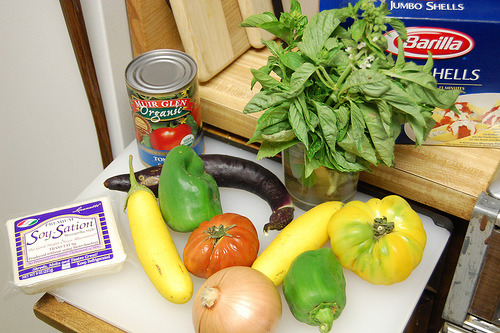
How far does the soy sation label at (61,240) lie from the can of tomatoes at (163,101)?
162mm

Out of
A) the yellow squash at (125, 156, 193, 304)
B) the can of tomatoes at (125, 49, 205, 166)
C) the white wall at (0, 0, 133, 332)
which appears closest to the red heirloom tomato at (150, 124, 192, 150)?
Result: the can of tomatoes at (125, 49, 205, 166)

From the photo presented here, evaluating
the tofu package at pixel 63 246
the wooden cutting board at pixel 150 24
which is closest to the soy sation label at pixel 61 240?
the tofu package at pixel 63 246

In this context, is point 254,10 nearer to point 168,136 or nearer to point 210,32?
point 210,32

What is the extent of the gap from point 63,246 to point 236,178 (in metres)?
0.34

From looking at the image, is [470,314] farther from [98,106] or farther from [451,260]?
[98,106]

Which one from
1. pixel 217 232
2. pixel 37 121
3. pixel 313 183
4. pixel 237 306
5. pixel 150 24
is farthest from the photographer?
pixel 37 121

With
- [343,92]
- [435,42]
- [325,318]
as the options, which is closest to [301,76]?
[343,92]

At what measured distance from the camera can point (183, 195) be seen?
85 cm

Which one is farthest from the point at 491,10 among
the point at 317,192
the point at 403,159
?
the point at 317,192

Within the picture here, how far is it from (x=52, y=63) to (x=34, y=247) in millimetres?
463

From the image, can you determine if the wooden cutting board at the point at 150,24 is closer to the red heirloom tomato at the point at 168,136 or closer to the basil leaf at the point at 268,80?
the red heirloom tomato at the point at 168,136

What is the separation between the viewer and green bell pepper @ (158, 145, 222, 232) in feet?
2.79

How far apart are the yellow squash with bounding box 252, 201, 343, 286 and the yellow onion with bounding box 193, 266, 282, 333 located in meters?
0.08

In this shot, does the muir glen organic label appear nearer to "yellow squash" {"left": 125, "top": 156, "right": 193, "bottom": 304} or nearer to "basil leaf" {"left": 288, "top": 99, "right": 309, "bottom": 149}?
"yellow squash" {"left": 125, "top": 156, "right": 193, "bottom": 304}
